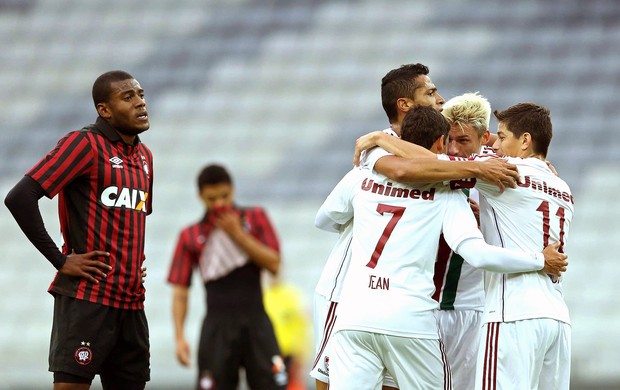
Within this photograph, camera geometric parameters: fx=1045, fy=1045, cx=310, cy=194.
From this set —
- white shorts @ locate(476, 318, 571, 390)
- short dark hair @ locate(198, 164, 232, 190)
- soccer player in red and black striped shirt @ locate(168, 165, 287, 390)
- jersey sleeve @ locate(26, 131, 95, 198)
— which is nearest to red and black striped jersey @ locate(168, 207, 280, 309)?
soccer player in red and black striped shirt @ locate(168, 165, 287, 390)

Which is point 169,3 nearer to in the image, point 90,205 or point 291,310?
point 291,310

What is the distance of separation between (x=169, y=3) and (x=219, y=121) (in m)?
2.62

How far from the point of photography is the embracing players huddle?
14.3 ft

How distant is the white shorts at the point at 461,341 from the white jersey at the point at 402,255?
613 mm

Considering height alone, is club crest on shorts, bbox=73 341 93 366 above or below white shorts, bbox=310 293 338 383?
below

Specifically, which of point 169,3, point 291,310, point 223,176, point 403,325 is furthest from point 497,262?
point 169,3

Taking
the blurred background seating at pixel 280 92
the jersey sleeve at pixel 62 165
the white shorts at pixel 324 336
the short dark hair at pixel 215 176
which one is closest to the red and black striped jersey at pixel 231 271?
the short dark hair at pixel 215 176

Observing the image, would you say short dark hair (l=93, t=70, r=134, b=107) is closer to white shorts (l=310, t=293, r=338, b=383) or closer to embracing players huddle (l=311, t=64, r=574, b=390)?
embracing players huddle (l=311, t=64, r=574, b=390)

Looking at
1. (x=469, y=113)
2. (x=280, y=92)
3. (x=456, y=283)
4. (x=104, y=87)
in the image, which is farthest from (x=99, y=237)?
(x=280, y=92)

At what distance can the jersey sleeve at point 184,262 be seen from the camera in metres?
7.35

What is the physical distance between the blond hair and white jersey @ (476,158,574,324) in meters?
0.55

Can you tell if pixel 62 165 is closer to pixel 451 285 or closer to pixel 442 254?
pixel 442 254

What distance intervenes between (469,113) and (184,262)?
2.90 meters

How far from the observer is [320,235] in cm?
1239
